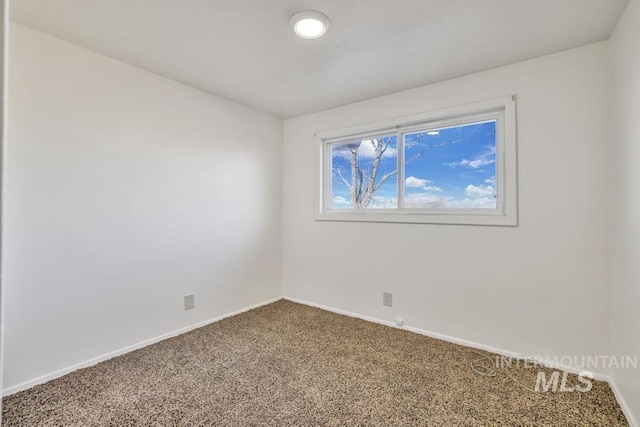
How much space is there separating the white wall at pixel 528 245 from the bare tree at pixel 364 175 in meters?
0.28

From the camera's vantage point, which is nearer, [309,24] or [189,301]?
[309,24]

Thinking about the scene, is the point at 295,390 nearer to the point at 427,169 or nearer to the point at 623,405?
the point at 623,405

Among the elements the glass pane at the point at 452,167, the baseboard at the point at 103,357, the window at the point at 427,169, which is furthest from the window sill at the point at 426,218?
the baseboard at the point at 103,357

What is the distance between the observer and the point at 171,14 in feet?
5.74

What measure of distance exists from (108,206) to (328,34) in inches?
77.4

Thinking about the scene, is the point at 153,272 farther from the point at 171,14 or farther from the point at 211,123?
the point at 171,14

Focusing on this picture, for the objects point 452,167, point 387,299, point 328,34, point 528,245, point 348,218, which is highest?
point 328,34

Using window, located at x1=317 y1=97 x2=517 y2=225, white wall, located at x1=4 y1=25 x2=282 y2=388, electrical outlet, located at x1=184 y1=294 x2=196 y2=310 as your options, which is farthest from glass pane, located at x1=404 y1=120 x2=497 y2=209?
electrical outlet, located at x1=184 y1=294 x2=196 y2=310

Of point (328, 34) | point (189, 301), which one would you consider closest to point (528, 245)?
point (328, 34)

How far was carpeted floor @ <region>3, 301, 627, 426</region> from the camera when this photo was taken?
163 centimetres

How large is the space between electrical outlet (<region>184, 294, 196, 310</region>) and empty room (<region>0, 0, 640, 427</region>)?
0.06ft

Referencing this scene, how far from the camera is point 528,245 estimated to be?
223 centimetres

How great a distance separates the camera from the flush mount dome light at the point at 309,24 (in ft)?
5.69

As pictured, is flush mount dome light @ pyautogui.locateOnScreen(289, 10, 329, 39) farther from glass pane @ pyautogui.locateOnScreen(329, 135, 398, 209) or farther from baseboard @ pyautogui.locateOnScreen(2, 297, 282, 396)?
baseboard @ pyautogui.locateOnScreen(2, 297, 282, 396)
